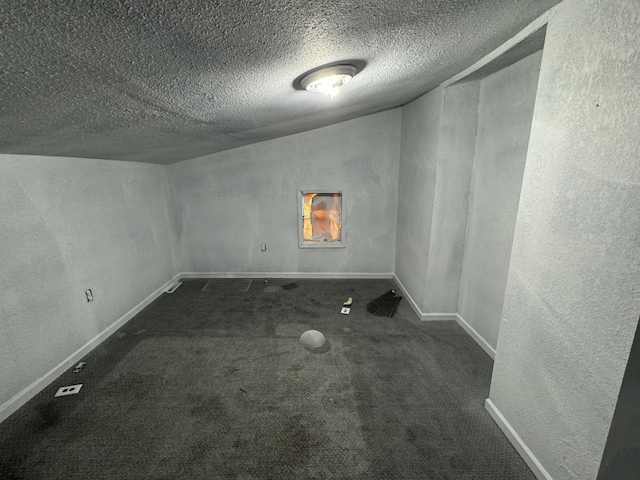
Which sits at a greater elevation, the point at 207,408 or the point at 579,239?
the point at 579,239

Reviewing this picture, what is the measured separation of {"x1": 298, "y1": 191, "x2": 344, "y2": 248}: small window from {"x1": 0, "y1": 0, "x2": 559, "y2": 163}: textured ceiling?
2.48 m

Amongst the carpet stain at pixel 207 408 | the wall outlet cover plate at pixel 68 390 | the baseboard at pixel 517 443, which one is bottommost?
the carpet stain at pixel 207 408

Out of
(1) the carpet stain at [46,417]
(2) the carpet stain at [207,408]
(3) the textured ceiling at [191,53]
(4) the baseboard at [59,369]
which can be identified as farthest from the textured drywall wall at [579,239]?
(4) the baseboard at [59,369]

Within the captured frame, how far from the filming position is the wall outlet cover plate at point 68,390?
2180 millimetres

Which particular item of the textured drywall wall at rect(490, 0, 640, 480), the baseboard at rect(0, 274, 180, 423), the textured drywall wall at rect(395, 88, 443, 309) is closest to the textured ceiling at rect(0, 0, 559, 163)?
the textured drywall wall at rect(490, 0, 640, 480)

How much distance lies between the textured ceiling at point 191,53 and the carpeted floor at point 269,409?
72.5 inches

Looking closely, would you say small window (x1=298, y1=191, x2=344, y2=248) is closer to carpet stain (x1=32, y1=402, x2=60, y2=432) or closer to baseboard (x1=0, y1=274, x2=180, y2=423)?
baseboard (x1=0, y1=274, x2=180, y2=423)

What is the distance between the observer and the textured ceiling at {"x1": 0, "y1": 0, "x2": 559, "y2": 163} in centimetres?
72

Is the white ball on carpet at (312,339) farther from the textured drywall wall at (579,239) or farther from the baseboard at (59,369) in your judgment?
the baseboard at (59,369)

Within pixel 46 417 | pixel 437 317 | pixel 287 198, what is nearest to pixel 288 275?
pixel 287 198

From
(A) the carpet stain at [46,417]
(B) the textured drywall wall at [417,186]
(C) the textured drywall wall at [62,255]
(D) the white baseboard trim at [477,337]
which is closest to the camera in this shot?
(A) the carpet stain at [46,417]

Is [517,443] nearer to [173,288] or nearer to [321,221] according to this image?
[321,221]

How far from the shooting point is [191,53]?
3.21ft

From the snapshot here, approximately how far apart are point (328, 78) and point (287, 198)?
8.87 feet
